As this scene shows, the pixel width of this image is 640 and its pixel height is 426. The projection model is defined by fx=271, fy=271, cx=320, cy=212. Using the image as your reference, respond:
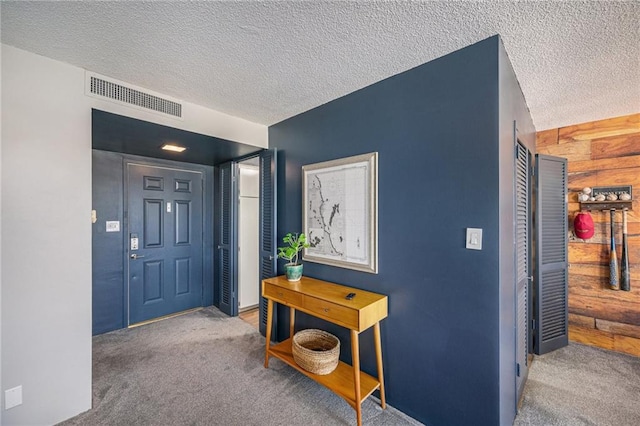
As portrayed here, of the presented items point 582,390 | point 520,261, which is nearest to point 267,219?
point 520,261

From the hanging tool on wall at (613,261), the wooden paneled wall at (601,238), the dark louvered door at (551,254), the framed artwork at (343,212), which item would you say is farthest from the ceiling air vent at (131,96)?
the hanging tool on wall at (613,261)

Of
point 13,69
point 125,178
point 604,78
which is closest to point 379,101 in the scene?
point 604,78

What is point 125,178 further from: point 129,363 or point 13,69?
point 129,363

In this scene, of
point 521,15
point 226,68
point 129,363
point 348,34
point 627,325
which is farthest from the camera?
point 627,325

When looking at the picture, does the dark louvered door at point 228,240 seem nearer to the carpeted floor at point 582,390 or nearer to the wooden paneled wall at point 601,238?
the carpeted floor at point 582,390

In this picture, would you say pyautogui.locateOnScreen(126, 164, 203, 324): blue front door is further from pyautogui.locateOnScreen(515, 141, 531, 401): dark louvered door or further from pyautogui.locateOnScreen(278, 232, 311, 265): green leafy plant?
pyautogui.locateOnScreen(515, 141, 531, 401): dark louvered door

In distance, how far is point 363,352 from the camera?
83.7 inches

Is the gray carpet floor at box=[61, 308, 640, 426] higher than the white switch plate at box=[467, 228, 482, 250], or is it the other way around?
the white switch plate at box=[467, 228, 482, 250]

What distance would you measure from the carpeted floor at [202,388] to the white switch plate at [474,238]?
1.25m

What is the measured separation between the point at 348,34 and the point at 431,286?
5.25ft

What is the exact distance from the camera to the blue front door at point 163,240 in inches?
132

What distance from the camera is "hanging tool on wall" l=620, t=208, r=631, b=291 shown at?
2.63m

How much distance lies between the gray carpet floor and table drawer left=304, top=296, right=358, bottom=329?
0.66 meters

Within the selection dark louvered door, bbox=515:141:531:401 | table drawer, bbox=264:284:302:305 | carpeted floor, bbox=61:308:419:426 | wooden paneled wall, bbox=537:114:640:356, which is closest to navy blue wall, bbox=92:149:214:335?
carpeted floor, bbox=61:308:419:426
